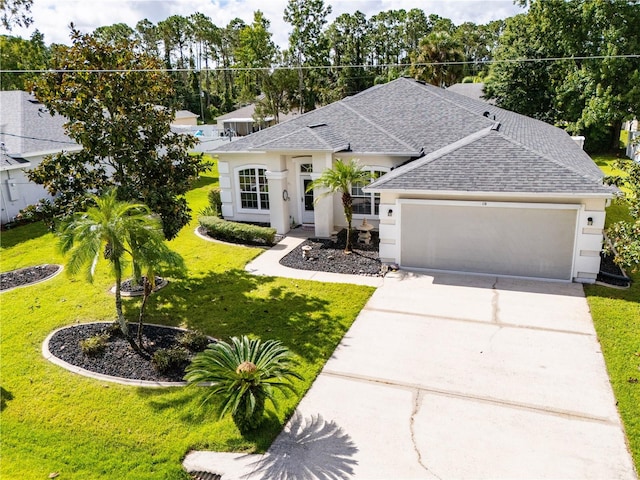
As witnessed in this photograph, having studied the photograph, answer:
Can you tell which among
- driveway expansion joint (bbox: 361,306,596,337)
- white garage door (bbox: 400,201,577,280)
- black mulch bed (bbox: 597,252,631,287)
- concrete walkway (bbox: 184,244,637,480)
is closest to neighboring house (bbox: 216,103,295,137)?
white garage door (bbox: 400,201,577,280)

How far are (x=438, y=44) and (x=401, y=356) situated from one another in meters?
38.8

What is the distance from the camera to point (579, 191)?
1165cm

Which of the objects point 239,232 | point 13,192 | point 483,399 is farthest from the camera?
point 13,192

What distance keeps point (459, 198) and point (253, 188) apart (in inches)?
351

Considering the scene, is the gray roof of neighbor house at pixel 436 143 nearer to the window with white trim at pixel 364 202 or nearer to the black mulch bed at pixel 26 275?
the window with white trim at pixel 364 202

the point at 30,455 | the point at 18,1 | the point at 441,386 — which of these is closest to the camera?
the point at 30,455

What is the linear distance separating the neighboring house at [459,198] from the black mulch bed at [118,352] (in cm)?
693

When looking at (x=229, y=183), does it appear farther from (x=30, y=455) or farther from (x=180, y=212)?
(x=30, y=455)

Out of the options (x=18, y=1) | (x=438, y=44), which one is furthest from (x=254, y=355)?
(x=438, y=44)

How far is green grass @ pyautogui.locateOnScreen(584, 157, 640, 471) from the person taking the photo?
23.3 feet

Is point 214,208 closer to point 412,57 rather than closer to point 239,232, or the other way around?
point 239,232

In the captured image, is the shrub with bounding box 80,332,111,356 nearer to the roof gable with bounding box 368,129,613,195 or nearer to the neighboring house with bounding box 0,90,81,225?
the roof gable with bounding box 368,129,613,195

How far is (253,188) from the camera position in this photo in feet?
62.1

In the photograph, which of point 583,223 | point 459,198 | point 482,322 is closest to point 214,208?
point 459,198
